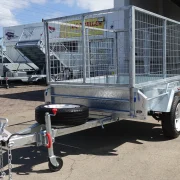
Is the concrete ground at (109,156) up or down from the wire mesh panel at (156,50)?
down

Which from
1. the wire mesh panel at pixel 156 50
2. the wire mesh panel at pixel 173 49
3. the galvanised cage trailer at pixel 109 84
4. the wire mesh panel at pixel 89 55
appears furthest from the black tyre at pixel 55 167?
the wire mesh panel at pixel 173 49

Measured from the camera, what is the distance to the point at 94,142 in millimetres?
5672

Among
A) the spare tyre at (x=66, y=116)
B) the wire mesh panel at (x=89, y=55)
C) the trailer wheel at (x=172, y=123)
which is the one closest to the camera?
the spare tyre at (x=66, y=116)

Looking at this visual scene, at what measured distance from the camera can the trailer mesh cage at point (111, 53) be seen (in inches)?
224

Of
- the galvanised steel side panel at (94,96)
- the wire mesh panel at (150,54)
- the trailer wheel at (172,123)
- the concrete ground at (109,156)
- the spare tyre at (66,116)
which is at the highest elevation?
the wire mesh panel at (150,54)

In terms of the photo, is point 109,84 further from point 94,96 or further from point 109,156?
point 109,156

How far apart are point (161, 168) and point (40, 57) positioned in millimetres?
14923

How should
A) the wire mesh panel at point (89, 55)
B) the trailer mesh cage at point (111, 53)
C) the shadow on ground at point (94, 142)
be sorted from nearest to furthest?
the shadow on ground at point (94, 142) < the trailer mesh cage at point (111, 53) < the wire mesh panel at point (89, 55)

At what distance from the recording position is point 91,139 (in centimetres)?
588

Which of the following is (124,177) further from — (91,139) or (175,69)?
(175,69)

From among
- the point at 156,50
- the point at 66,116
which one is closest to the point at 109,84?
the point at 66,116

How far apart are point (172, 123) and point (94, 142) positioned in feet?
4.87

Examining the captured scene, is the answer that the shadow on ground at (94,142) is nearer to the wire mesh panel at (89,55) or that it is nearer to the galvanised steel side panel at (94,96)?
the galvanised steel side panel at (94,96)

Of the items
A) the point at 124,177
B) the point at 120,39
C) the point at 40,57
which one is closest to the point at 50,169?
the point at 124,177
